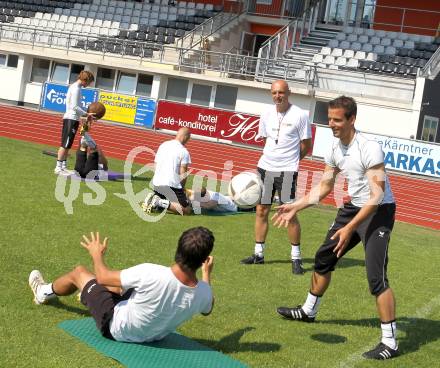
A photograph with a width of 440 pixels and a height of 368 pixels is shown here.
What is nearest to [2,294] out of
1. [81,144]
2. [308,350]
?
[308,350]

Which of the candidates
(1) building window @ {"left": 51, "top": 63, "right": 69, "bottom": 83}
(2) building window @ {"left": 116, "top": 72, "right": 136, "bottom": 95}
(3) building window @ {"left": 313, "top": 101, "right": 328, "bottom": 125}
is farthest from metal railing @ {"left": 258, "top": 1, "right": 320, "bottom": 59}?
(1) building window @ {"left": 51, "top": 63, "right": 69, "bottom": 83}

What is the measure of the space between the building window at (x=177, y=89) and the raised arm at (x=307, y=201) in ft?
74.6

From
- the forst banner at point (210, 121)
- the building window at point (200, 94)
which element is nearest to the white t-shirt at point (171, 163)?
the forst banner at point (210, 121)

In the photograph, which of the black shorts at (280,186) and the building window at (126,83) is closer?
the black shorts at (280,186)

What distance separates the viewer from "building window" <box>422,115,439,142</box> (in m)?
24.9

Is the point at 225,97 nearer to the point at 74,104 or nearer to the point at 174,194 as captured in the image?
the point at 74,104

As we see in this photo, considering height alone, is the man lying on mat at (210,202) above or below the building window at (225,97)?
below

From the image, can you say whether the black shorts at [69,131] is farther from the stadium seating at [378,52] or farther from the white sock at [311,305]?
the stadium seating at [378,52]

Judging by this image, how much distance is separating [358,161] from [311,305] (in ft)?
4.30

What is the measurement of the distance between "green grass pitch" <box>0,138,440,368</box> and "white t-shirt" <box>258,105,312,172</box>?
1154 millimetres

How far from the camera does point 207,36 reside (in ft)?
98.6

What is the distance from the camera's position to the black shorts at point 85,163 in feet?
41.3

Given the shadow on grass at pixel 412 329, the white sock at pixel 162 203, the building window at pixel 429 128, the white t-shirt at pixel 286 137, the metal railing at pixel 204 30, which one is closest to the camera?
the shadow on grass at pixel 412 329

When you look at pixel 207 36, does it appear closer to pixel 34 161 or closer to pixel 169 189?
pixel 34 161
